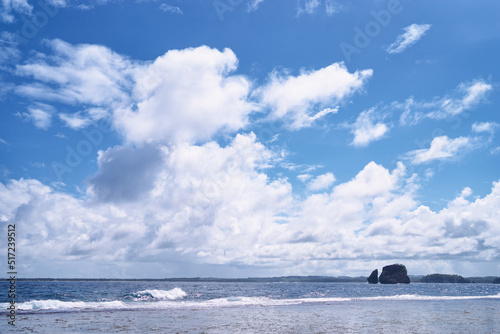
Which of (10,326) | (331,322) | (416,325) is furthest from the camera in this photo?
(331,322)

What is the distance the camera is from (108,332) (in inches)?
884

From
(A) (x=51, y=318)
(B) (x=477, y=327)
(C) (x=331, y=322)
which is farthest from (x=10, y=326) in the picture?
(B) (x=477, y=327)

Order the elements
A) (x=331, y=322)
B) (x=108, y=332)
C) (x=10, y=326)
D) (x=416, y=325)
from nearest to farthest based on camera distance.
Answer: (x=108, y=332), (x=10, y=326), (x=416, y=325), (x=331, y=322)

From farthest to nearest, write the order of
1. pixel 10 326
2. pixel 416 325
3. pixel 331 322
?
pixel 331 322, pixel 416 325, pixel 10 326

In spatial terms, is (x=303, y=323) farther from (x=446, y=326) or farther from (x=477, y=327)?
(x=477, y=327)

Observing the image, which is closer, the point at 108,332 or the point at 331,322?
the point at 108,332

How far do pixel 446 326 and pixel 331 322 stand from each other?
839cm

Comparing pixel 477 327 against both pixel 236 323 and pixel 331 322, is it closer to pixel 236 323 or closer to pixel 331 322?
pixel 331 322

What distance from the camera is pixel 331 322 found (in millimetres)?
28172

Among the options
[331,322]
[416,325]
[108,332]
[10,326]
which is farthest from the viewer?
[331,322]

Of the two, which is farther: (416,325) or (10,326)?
(416,325)

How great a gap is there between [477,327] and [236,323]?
17876 mm

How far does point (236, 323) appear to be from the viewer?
27484mm

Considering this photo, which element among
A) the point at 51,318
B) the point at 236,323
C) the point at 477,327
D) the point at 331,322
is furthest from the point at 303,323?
the point at 51,318
